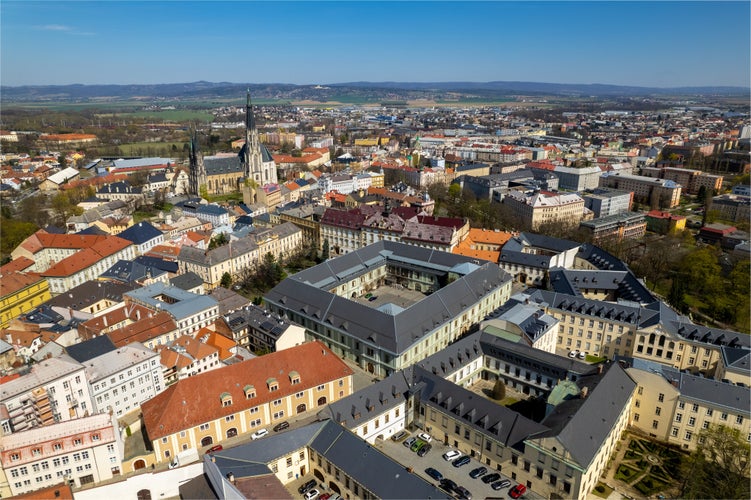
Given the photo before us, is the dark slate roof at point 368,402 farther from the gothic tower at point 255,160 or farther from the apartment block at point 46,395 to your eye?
the gothic tower at point 255,160

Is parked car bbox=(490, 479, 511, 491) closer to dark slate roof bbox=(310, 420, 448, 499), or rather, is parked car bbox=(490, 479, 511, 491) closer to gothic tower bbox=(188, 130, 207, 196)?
dark slate roof bbox=(310, 420, 448, 499)

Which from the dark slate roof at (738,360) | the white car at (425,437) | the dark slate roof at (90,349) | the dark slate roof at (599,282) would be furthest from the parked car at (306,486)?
the dark slate roof at (599,282)

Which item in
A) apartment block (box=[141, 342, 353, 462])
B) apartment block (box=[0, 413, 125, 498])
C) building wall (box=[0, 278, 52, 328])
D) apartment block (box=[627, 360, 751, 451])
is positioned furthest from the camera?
building wall (box=[0, 278, 52, 328])

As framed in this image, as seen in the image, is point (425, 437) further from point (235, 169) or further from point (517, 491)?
point (235, 169)

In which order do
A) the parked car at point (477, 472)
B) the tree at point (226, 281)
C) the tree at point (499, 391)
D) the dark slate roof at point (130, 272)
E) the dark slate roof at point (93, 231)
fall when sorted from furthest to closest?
the dark slate roof at point (93, 231)
the tree at point (226, 281)
the dark slate roof at point (130, 272)
the tree at point (499, 391)
the parked car at point (477, 472)

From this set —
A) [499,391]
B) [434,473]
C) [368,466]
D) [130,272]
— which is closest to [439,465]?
[434,473]

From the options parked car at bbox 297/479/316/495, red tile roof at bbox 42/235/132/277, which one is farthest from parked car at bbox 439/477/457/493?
red tile roof at bbox 42/235/132/277

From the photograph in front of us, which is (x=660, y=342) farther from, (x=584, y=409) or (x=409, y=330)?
(x=409, y=330)
